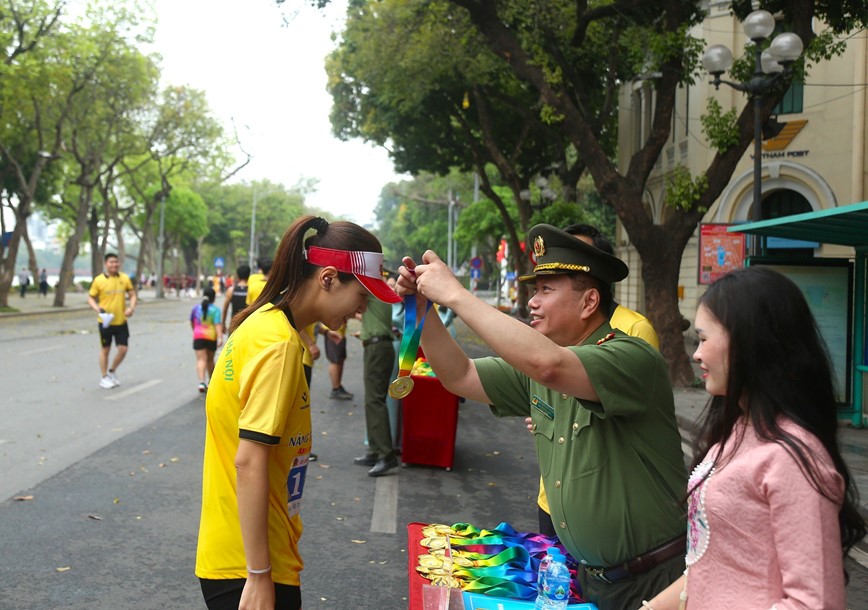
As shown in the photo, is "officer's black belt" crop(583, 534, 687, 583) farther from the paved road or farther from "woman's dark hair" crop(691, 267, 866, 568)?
the paved road

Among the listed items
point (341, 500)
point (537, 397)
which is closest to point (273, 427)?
point (537, 397)

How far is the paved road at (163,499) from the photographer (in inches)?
183

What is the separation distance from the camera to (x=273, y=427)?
2.22 metres

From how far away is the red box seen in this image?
757 centimetres

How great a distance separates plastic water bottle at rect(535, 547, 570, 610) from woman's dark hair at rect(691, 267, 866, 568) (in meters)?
0.73

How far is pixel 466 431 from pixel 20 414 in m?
5.18

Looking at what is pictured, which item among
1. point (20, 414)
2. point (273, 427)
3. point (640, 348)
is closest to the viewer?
point (273, 427)

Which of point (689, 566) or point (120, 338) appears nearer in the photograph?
point (689, 566)

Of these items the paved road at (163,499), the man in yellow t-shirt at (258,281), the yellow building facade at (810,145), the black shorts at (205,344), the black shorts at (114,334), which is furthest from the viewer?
the yellow building facade at (810,145)

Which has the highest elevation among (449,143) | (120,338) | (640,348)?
(449,143)

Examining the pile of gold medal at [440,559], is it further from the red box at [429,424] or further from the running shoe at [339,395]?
the running shoe at [339,395]

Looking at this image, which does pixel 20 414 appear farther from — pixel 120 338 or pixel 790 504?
pixel 790 504

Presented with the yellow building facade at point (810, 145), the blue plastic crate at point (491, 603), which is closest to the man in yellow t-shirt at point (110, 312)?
the blue plastic crate at point (491, 603)

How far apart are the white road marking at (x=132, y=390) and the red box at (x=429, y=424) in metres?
5.38
